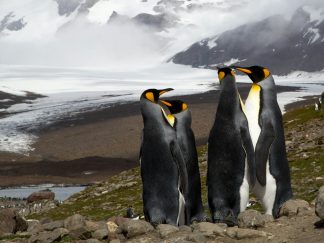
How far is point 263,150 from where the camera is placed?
10.1m

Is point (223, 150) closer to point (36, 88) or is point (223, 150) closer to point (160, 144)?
point (160, 144)

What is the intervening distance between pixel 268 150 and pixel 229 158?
63 centimetres

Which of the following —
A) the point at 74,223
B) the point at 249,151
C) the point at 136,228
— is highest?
the point at 249,151

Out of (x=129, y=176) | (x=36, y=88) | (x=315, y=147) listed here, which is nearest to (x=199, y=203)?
(x=315, y=147)

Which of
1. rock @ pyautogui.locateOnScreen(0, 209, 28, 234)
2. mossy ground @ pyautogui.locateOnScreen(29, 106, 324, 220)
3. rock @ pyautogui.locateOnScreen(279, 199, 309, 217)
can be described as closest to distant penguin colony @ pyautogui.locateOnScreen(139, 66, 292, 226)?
rock @ pyautogui.locateOnScreen(279, 199, 309, 217)

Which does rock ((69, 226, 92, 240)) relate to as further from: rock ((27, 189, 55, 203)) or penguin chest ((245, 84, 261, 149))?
rock ((27, 189, 55, 203))

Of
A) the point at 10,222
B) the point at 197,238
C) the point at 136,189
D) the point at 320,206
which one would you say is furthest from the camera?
the point at 136,189

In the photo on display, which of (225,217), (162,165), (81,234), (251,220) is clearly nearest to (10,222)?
(81,234)

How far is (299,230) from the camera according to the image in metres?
8.20

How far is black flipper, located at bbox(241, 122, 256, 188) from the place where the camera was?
10.2m

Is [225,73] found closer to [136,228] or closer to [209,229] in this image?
[209,229]

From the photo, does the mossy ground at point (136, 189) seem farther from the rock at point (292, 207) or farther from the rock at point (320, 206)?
the rock at point (320, 206)

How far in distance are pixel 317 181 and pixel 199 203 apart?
191 inches

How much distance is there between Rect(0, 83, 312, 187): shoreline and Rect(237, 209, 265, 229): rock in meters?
50.9
